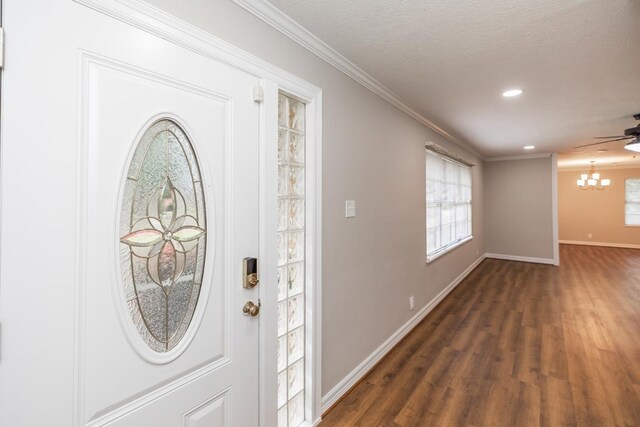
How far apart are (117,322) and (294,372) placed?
1162mm

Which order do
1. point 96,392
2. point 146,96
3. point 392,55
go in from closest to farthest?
point 96,392
point 146,96
point 392,55

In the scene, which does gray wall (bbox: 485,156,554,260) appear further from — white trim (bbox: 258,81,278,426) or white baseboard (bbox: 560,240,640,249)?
white trim (bbox: 258,81,278,426)

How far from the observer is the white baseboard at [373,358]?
211 cm

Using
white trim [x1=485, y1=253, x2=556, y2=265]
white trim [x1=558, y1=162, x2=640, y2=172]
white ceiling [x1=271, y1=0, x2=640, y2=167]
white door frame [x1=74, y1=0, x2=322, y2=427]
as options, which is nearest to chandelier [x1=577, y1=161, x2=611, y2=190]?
white trim [x1=558, y1=162, x2=640, y2=172]

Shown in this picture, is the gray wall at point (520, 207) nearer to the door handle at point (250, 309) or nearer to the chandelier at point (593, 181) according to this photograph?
the chandelier at point (593, 181)

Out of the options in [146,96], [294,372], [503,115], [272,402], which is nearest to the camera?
[146,96]

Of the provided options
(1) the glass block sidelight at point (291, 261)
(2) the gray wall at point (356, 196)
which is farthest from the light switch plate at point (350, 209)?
(1) the glass block sidelight at point (291, 261)

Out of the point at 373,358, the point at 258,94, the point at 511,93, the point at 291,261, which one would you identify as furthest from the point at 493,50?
the point at 373,358

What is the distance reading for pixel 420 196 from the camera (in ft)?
12.0

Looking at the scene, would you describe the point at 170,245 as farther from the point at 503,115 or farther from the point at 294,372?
the point at 503,115

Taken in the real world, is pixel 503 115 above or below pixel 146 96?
above

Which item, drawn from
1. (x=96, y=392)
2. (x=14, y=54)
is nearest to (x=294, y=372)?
(x=96, y=392)

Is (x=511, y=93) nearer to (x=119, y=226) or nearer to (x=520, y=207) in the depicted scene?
(x=119, y=226)

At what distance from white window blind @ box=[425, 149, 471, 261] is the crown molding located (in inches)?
58.7
